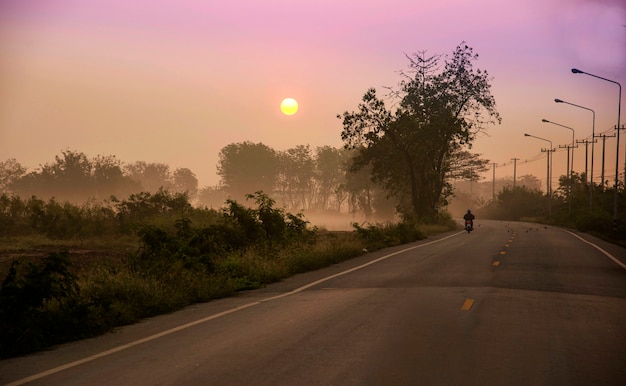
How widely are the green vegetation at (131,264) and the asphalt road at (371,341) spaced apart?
0.65 m

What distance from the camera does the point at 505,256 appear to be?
83.9 ft

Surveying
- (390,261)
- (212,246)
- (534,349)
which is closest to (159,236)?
(212,246)

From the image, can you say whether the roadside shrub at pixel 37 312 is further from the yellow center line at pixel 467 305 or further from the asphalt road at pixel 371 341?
the yellow center line at pixel 467 305

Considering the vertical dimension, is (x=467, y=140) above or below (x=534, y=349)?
above

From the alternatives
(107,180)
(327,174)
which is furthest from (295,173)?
(107,180)

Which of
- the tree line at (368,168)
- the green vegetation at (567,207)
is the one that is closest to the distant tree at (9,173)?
the tree line at (368,168)

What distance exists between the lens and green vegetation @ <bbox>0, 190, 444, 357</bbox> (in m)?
10.5

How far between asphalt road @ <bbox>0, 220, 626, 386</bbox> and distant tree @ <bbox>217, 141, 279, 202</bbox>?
143745 millimetres

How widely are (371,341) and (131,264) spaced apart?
343 inches

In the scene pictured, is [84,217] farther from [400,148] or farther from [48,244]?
[400,148]

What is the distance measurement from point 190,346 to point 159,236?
359 inches

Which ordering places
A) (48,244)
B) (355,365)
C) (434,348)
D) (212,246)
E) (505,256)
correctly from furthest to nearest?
(48,244)
(505,256)
(212,246)
(434,348)
(355,365)

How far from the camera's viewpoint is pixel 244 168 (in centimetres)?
15988

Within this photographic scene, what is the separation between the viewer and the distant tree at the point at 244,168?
6280 inches
